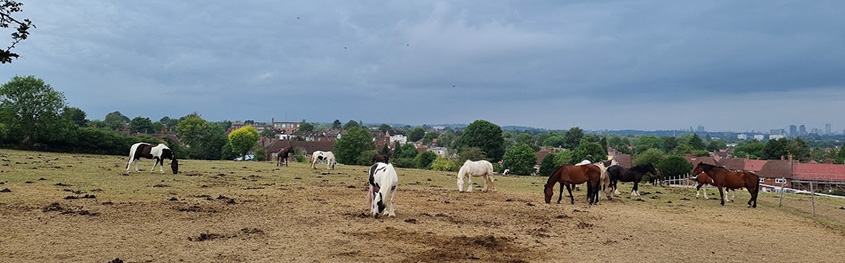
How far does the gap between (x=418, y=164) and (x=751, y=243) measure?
215 ft

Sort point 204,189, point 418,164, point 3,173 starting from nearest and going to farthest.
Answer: point 204,189 → point 3,173 → point 418,164

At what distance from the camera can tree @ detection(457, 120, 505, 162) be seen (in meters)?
83.6

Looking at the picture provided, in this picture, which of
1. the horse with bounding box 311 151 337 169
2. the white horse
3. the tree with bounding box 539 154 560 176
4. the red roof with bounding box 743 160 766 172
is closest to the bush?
the tree with bounding box 539 154 560 176

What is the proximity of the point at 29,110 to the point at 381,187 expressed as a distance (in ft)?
143

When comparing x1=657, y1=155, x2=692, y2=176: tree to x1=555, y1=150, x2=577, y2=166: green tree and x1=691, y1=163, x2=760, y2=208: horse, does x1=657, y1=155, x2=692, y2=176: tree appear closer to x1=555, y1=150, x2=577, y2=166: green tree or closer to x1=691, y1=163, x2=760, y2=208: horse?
x1=555, y1=150, x2=577, y2=166: green tree

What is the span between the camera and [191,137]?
254ft

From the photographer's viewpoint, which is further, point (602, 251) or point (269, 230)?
point (269, 230)

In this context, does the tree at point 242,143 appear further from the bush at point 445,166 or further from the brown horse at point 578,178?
the brown horse at point 578,178

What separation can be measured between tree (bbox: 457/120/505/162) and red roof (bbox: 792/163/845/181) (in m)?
40.1

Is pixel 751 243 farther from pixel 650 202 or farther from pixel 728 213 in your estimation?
pixel 650 202

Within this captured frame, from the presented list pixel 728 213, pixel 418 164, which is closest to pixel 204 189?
pixel 728 213

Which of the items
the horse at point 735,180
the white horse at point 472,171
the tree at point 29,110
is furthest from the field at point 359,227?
the tree at point 29,110

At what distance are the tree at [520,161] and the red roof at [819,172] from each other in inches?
1166

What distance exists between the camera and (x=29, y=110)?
141ft
